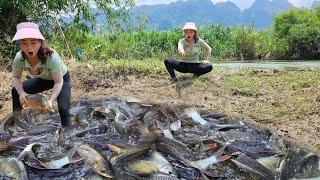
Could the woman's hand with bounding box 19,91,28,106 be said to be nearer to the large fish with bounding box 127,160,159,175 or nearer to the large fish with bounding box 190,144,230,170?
the large fish with bounding box 127,160,159,175

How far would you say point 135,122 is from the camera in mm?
5395

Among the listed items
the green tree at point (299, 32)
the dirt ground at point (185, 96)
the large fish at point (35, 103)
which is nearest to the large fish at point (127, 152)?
the large fish at point (35, 103)

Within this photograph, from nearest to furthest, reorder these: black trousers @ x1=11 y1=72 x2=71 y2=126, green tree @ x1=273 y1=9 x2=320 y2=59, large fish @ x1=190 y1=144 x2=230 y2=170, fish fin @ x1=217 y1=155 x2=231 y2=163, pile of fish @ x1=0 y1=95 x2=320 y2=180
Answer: pile of fish @ x1=0 y1=95 x2=320 y2=180 → large fish @ x1=190 y1=144 x2=230 y2=170 → fish fin @ x1=217 y1=155 x2=231 y2=163 → black trousers @ x1=11 y1=72 x2=71 y2=126 → green tree @ x1=273 y1=9 x2=320 y2=59

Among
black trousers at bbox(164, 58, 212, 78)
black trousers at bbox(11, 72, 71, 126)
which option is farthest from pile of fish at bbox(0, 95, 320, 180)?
black trousers at bbox(164, 58, 212, 78)

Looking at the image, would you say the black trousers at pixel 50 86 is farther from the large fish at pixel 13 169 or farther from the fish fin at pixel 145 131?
the large fish at pixel 13 169

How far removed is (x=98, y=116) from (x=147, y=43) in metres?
18.5

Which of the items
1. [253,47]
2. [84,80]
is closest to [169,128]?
[84,80]

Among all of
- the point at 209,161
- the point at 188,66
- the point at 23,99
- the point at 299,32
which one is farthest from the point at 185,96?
the point at 299,32

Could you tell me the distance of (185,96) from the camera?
7438 millimetres

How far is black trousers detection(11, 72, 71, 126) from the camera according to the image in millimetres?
5152

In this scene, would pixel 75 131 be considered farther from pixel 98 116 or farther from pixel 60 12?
pixel 60 12

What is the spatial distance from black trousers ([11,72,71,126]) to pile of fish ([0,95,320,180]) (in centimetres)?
14

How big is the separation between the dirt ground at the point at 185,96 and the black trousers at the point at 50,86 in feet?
3.48

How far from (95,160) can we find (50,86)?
164 centimetres
